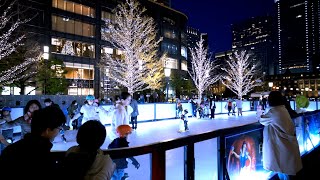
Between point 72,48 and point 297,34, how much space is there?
356 ft

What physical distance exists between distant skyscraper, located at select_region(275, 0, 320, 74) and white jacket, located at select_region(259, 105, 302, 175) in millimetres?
118345

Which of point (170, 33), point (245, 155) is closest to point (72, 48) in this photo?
point (170, 33)

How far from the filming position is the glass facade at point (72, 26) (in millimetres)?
33188

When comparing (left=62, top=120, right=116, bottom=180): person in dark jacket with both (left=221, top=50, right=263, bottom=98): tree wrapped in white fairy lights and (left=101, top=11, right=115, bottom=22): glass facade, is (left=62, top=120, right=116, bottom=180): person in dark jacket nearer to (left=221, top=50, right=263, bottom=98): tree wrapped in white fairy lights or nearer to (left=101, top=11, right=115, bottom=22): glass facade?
(left=221, top=50, right=263, bottom=98): tree wrapped in white fairy lights

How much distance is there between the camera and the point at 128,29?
21672mm

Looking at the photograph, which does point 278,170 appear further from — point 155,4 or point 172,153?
point 155,4

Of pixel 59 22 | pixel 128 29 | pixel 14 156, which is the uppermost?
pixel 59 22

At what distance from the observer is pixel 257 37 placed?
115062 mm

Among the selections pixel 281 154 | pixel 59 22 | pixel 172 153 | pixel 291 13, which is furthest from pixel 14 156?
pixel 291 13

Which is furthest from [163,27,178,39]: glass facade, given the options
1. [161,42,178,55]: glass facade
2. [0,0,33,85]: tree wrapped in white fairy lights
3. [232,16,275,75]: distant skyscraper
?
[232,16,275,75]: distant skyscraper

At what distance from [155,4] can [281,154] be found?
151ft

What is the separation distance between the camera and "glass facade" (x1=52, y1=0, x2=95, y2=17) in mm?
33875

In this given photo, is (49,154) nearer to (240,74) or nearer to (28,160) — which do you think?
(28,160)

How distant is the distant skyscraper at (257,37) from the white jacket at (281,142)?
11404 cm
